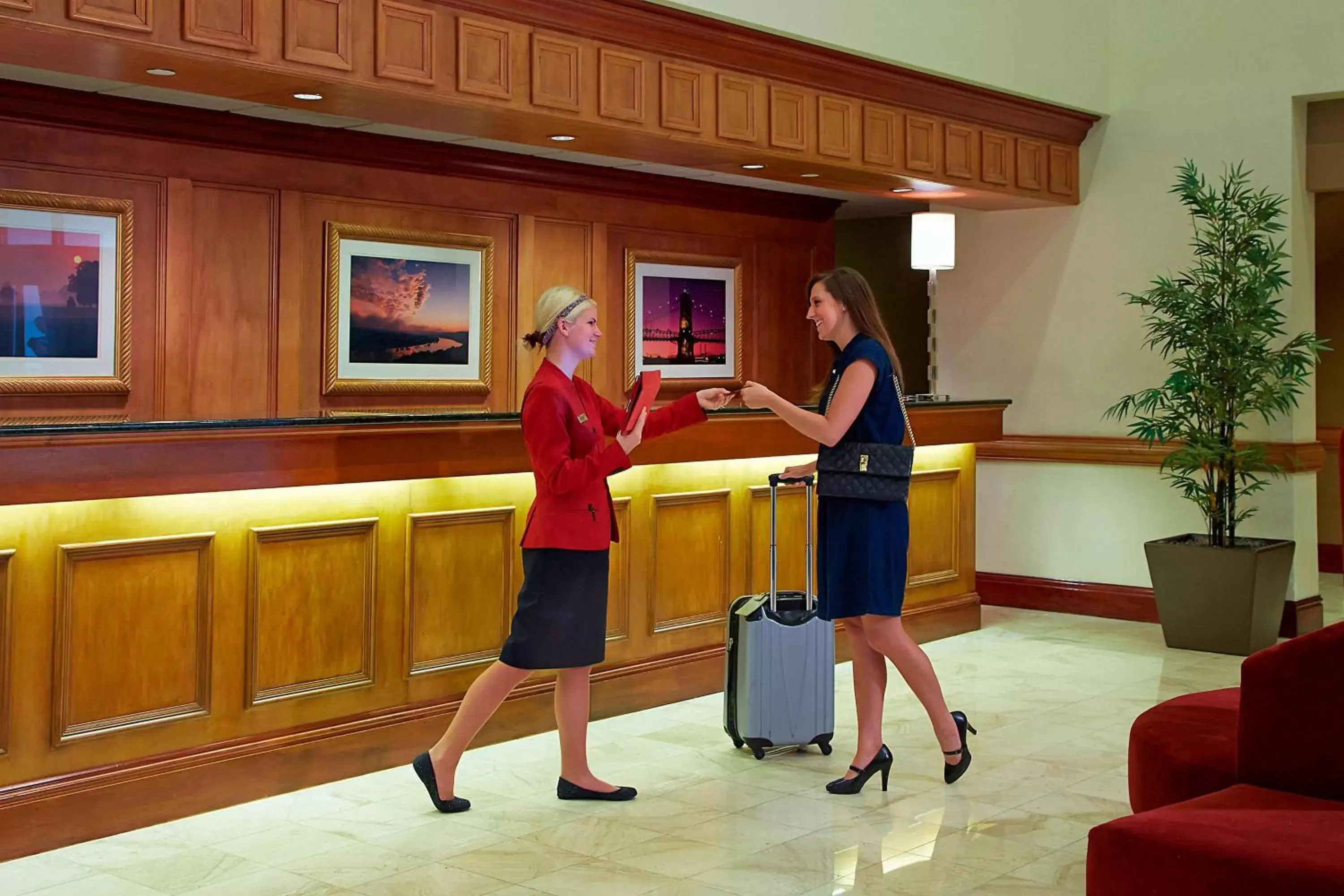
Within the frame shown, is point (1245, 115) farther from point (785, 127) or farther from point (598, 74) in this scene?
point (598, 74)

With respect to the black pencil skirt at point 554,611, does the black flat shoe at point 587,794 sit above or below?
below

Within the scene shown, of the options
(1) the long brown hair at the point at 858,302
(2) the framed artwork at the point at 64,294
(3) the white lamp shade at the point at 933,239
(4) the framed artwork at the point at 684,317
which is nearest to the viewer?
(1) the long brown hair at the point at 858,302

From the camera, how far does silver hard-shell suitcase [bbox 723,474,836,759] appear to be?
511 centimetres

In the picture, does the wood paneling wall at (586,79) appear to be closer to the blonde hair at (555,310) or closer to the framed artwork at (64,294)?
the blonde hair at (555,310)

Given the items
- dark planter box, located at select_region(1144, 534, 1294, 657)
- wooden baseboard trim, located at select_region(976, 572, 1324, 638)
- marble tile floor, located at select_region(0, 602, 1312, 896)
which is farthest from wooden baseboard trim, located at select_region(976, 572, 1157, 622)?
marble tile floor, located at select_region(0, 602, 1312, 896)

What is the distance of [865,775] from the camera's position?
4.64m

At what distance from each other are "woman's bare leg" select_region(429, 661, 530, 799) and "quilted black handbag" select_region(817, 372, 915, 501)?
3.83ft

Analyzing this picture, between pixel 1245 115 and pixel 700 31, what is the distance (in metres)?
3.79

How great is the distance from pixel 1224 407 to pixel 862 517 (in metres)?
3.72

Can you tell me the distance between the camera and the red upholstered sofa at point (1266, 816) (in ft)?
7.75

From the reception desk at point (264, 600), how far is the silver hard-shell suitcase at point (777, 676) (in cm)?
78

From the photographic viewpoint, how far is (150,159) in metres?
6.38

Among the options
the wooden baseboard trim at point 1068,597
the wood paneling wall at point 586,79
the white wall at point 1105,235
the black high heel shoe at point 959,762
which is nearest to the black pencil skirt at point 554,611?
the black high heel shoe at point 959,762

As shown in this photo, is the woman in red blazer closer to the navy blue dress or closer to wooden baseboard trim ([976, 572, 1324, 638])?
the navy blue dress
